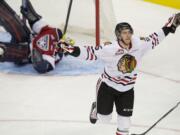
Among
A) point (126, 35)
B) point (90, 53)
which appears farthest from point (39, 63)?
point (126, 35)

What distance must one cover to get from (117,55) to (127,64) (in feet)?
0.23

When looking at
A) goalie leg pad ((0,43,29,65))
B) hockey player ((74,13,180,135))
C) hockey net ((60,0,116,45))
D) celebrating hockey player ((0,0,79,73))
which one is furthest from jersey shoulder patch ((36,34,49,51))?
hockey player ((74,13,180,135))

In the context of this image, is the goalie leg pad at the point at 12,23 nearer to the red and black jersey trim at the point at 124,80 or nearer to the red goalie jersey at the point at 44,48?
the red goalie jersey at the point at 44,48

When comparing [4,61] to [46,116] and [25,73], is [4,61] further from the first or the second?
[46,116]

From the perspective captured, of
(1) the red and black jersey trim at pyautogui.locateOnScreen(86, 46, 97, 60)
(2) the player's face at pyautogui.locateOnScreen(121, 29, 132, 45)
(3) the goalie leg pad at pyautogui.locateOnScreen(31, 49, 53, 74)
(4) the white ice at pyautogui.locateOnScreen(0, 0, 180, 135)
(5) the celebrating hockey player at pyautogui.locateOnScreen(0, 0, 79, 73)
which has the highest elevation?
(2) the player's face at pyautogui.locateOnScreen(121, 29, 132, 45)

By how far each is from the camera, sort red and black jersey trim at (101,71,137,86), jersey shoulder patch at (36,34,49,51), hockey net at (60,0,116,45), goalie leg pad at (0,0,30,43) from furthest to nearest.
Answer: hockey net at (60,0,116,45)
goalie leg pad at (0,0,30,43)
jersey shoulder patch at (36,34,49,51)
red and black jersey trim at (101,71,137,86)

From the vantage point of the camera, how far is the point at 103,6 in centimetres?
410

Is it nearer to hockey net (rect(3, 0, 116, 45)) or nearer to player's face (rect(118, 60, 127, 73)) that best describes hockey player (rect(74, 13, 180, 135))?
player's face (rect(118, 60, 127, 73))

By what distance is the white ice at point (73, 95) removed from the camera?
3000mm

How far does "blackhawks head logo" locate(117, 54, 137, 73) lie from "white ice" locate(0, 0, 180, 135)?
22.1 inches

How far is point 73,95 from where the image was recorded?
347 cm

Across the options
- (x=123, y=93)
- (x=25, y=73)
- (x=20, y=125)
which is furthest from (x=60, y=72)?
(x=123, y=93)

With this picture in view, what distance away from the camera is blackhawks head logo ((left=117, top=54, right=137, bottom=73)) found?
8.13 feet

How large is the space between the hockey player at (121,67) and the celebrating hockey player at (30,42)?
1.16m
